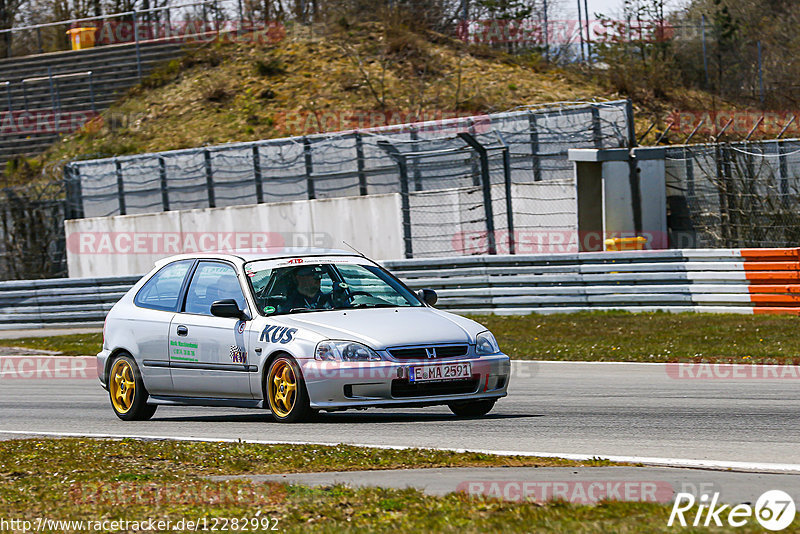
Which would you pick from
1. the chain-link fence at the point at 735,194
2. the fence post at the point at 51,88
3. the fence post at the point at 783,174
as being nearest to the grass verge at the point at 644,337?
the chain-link fence at the point at 735,194

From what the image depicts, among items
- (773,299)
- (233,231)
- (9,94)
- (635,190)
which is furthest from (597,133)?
(9,94)

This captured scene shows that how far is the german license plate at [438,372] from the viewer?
30.1ft

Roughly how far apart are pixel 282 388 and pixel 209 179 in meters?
21.3

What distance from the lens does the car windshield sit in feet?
33.1

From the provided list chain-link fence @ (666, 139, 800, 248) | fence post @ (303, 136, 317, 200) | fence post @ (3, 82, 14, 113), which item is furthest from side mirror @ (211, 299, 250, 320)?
fence post @ (3, 82, 14, 113)

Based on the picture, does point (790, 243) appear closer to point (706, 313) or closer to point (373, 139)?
point (706, 313)

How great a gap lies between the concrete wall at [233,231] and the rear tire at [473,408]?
17701mm

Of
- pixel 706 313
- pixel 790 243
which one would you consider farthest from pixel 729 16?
pixel 706 313

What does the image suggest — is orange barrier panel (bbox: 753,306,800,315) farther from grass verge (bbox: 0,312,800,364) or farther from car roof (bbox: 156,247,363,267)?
car roof (bbox: 156,247,363,267)

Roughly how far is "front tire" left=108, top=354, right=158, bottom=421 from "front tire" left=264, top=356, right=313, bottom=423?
169cm

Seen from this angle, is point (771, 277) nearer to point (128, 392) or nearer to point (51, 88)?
point (128, 392)

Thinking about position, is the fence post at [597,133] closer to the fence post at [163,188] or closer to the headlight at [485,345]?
the fence post at [163,188]

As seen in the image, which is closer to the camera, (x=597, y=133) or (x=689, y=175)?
(x=689, y=175)

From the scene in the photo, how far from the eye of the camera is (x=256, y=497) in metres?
6.03
